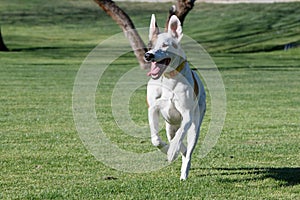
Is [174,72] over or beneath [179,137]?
over

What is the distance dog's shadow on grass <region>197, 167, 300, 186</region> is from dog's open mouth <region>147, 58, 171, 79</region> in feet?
4.75

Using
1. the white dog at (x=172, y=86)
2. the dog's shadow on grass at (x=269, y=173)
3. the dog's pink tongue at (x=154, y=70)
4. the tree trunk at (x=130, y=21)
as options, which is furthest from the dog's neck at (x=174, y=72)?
the tree trunk at (x=130, y=21)

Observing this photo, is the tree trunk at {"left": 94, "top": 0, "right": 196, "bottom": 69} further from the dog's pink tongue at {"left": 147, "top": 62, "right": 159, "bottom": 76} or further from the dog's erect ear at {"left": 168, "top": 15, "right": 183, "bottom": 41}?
the dog's pink tongue at {"left": 147, "top": 62, "right": 159, "bottom": 76}

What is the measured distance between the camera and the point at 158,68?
25.9 ft

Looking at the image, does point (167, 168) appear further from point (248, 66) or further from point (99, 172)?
point (248, 66)

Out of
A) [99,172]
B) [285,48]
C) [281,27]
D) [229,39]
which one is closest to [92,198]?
[99,172]

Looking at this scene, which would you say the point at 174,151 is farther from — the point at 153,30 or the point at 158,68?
the point at 153,30

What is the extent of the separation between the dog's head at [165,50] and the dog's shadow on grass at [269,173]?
56.5 inches

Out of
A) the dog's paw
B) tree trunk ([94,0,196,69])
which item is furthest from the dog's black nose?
tree trunk ([94,0,196,69])

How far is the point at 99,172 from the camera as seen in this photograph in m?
9.07

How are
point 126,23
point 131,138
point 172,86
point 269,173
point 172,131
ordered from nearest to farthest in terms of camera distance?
point 172,86 → point 172,131 → point 269,173 → point 131,138 → point 126,23

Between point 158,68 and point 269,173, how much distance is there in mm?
2021

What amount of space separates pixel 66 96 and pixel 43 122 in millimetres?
4859

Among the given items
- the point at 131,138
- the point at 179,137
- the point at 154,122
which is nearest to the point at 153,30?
the point at 154,122
